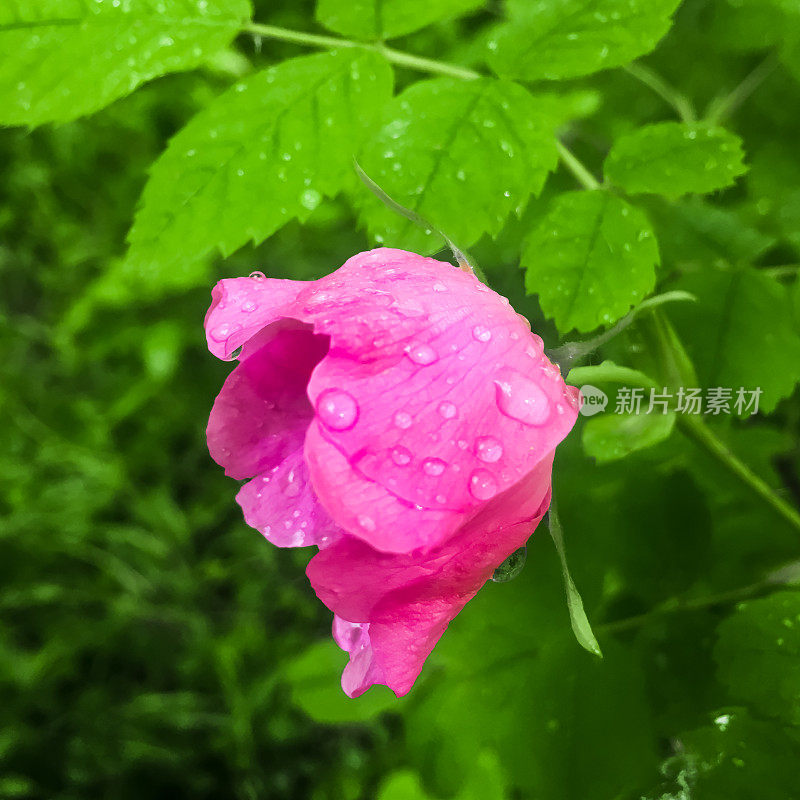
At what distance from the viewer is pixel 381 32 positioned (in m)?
0.53

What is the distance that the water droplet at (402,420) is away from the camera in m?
0.32

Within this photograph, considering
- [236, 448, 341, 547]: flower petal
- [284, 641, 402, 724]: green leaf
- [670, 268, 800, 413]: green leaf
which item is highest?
[236, 448, 341, 547]: flower petal

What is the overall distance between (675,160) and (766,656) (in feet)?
→ 1.11

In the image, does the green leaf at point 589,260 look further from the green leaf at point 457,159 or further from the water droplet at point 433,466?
the water droplet at point 433,466

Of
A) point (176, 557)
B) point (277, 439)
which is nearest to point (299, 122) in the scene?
point (277, 439)

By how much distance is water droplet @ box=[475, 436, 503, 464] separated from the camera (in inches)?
12.7

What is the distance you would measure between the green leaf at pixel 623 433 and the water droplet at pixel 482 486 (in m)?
0.17

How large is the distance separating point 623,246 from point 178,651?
1225 mm

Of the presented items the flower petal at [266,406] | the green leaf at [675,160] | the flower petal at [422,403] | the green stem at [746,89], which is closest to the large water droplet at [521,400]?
the flower petal at [422,403]

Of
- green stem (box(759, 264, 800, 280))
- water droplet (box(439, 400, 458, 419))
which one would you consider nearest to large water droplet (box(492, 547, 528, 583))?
water droplet (box(439, 400, 458, 419))

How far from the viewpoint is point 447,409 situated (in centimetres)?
33

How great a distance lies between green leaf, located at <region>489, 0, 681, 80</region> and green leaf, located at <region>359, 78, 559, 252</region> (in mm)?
37

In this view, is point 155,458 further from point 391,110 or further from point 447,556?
point 447,556

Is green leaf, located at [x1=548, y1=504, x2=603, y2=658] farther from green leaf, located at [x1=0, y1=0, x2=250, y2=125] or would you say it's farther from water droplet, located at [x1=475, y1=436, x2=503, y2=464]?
green leaf, located at [x1=0, y1=0, x2=250, y2=125]
